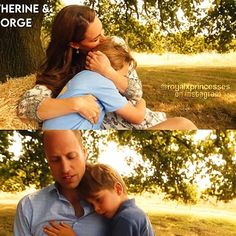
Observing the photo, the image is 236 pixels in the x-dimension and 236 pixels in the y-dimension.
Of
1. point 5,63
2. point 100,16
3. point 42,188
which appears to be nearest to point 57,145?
point 42,188

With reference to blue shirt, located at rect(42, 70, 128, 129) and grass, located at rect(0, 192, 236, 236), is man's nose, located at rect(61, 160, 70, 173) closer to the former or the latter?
blue shirt, located at rect(42, 70, 128, 129)

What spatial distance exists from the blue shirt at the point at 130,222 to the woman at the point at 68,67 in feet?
1.53

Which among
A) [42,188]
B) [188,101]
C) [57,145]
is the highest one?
[188,101]

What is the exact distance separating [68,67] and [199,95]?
695mm

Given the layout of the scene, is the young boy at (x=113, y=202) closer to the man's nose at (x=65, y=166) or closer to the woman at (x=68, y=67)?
the man's nose at (x=65, y=166)

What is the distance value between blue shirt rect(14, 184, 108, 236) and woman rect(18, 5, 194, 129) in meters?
0.43

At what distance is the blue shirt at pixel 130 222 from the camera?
3057 mm

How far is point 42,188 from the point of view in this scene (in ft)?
10.6

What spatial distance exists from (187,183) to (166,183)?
11 centimetres

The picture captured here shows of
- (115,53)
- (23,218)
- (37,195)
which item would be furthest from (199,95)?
(23,218)

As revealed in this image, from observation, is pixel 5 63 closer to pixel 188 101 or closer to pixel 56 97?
pixel 56 97

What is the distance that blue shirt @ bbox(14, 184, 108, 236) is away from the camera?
10.3ft

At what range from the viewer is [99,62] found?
306 cm

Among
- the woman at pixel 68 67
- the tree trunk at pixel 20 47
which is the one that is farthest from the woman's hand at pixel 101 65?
the tree trunk at pixel 20 47
